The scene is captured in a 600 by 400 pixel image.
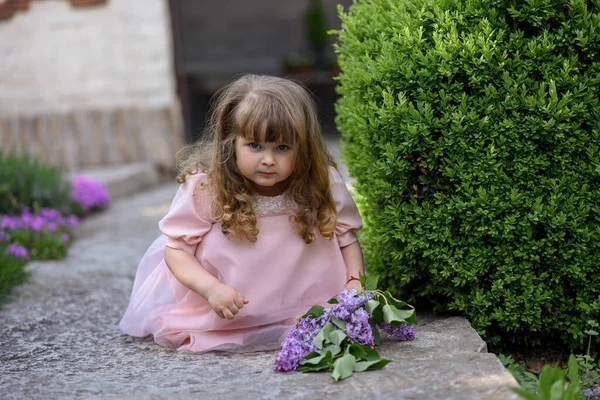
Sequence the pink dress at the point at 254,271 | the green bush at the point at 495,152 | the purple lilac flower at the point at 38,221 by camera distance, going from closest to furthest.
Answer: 1. the green bush at the point at 495,152
2. the pink dress at the point at 254,271
3. the purple lilac flower at the point at 38,221

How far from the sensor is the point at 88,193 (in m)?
6.98

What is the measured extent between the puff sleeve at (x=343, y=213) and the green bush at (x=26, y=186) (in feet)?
10.6

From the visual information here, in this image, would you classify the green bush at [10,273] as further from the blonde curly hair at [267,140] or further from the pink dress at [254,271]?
the blonde curly hair at [267,140]

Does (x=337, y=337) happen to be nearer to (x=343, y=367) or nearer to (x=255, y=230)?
(x=343, y=367)

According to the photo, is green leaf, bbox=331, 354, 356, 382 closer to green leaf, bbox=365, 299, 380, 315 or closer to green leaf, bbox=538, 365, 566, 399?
green leaf, bbox=365, 299, 380, 315

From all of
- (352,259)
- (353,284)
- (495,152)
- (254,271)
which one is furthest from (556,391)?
(254,271)

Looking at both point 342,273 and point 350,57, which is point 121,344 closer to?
point 342,273

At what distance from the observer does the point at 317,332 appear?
2.72 m

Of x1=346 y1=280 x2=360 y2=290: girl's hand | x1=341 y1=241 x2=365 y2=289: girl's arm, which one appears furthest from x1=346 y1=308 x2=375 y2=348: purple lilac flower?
x1=341 y1=241 x2=365 y2=289: girl's arm

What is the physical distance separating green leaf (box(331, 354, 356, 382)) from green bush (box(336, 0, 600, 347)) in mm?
637

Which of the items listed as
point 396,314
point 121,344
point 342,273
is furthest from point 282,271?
point 121,344

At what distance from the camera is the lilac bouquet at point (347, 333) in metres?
2.57

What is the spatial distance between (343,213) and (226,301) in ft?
2.12

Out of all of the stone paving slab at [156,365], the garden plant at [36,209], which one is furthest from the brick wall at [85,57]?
the stone paving slab at [156,365]
